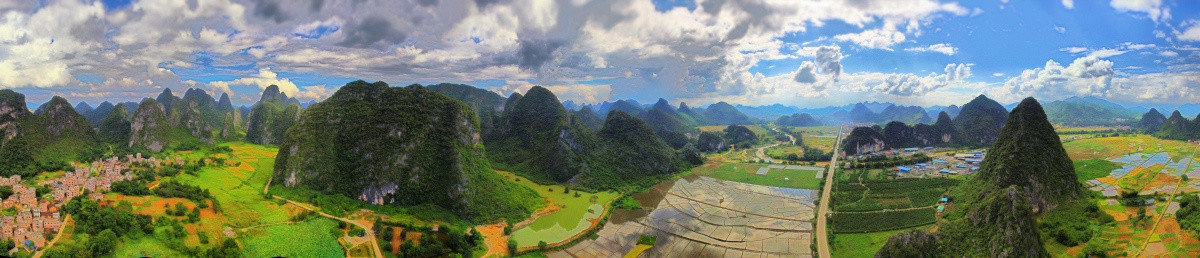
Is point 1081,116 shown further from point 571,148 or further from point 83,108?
point 83,108

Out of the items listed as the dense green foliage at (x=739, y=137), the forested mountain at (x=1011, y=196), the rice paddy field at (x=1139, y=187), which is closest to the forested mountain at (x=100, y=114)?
the dense green foliage at (x=739, y=137)

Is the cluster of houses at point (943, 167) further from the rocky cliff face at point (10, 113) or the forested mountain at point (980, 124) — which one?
the rocky cliff face at point (10, 113)

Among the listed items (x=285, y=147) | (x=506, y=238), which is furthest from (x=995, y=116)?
(x=285, y=147)

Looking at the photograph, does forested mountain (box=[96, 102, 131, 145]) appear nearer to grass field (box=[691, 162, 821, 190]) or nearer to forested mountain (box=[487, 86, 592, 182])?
forested mountain (box=[487, 86, 592, 182])

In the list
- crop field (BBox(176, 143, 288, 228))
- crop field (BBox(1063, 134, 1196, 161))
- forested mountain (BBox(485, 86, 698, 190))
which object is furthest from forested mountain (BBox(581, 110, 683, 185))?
crop field (BBox(1063, 134, 1196, 161))

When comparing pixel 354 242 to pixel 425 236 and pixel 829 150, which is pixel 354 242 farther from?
pixel 829 150
